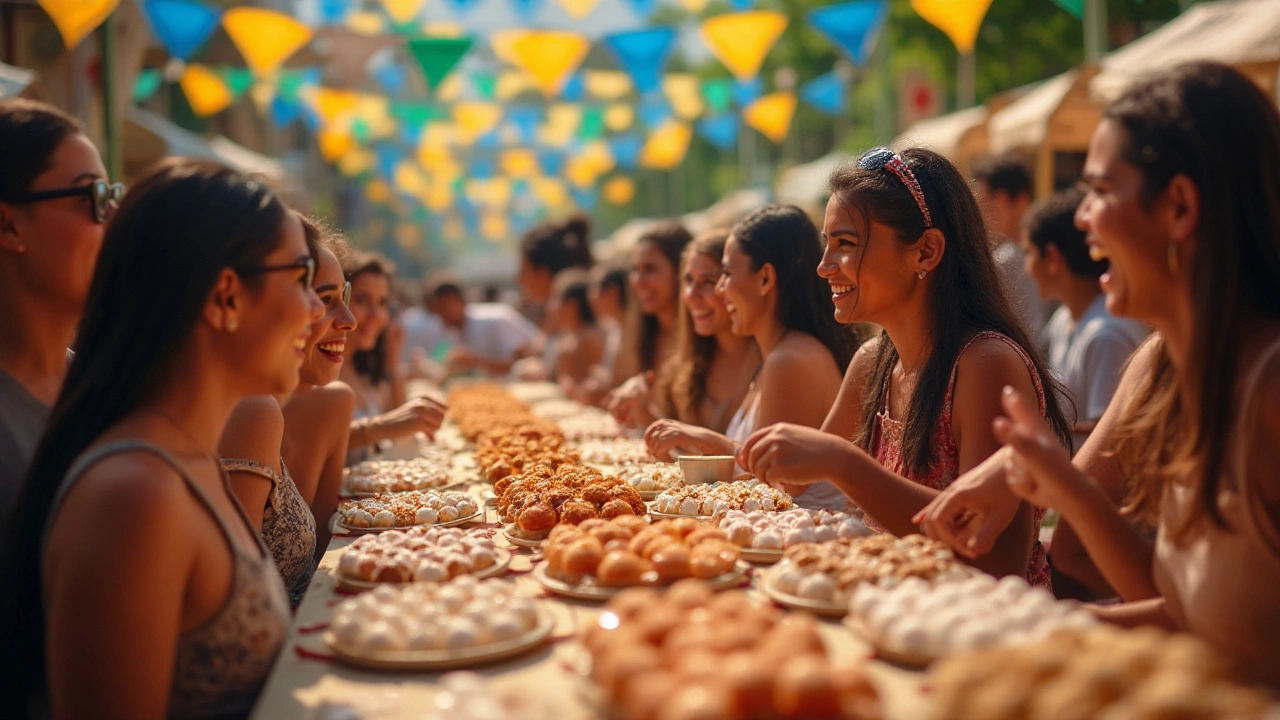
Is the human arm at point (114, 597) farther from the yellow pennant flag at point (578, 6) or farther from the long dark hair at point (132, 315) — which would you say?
the yellow pennant flag at point (578, 6)

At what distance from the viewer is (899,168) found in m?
3.34

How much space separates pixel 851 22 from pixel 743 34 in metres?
1.15

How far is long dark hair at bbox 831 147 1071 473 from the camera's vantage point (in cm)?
320

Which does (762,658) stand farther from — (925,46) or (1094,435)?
(925,46)

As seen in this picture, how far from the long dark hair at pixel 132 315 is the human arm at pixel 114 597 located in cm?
23

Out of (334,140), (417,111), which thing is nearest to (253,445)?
(417,111)

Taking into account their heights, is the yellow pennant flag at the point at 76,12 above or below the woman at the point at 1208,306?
above

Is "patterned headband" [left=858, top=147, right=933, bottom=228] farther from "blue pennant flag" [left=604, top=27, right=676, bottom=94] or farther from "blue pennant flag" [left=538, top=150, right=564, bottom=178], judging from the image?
"blue pennant flag" [left=538, top=150, right=564, bottom=178]

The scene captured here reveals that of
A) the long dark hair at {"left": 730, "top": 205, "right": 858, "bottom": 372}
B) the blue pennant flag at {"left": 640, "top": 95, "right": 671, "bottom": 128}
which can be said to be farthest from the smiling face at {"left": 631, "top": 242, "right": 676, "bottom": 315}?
the blue pennant flag at {"left": 640, "top": 95, "right": 671, "bottom": 128}

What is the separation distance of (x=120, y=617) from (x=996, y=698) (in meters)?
1.42

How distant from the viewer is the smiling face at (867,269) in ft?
10.9

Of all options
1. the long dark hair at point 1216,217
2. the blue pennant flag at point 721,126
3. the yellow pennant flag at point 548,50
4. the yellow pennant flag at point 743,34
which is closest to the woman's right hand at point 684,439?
the long dark hair at point 1216,217

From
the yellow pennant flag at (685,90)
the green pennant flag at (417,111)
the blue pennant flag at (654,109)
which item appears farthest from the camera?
the blue pennant flag at (654,109)

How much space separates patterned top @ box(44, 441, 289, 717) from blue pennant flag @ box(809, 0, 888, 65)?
978cm
